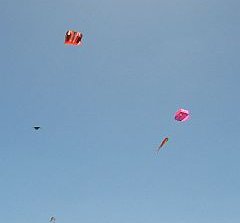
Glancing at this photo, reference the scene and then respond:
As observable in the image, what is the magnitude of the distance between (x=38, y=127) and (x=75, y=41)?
17240mm

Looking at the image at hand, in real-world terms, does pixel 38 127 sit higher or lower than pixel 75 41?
lower

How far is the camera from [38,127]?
10725cm

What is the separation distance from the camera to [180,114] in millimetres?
106062

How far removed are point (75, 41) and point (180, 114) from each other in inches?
→ 861

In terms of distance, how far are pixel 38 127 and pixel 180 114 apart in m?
24.4

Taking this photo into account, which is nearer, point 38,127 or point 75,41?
point 75,41

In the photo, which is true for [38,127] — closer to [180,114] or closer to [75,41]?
[75,41]

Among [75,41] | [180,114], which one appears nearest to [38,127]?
[75,41]

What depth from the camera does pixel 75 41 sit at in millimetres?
99812
